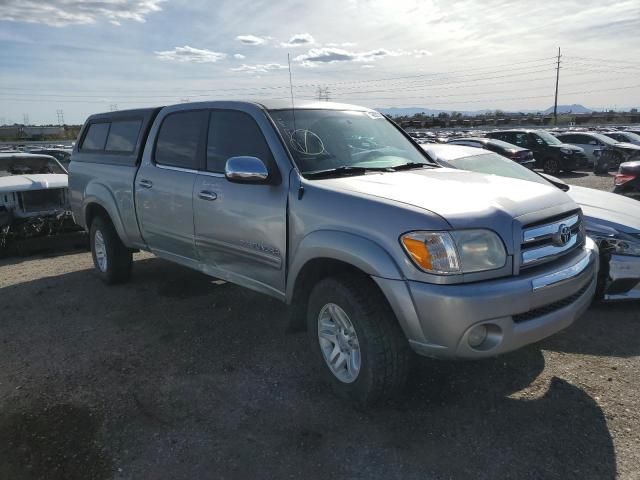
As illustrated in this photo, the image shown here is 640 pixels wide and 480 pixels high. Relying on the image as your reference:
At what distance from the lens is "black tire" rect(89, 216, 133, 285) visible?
19.3 feet

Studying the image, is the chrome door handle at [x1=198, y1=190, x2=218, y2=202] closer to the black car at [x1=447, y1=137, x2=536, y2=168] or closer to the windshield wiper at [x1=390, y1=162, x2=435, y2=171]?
the windshield wiper at [x1=390, y1=162, x2=435, y2=171]

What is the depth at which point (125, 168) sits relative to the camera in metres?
5.32

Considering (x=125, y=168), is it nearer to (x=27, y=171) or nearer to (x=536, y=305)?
(x=536, y=305)

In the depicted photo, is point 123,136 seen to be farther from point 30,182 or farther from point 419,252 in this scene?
point 419,252

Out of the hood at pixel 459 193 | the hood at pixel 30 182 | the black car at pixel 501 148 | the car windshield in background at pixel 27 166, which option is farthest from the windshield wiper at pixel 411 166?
the black car at pixel 501 148

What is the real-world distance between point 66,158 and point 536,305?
14.5m

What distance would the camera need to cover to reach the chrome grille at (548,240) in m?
2.98

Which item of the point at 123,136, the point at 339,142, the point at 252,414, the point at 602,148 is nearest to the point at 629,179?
the point at 339,142

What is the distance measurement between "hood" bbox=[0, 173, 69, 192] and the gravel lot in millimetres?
3518

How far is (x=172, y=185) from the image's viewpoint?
4.55 m

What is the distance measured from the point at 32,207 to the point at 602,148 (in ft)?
58.1

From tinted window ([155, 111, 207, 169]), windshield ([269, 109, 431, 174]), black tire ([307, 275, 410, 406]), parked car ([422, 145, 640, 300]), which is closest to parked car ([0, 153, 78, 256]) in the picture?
tinted window ([155, 111, 207, 169])

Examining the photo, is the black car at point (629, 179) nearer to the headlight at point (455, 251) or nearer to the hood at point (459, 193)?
the hood at point (459, 193)

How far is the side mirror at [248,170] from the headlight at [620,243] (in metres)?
3.08
